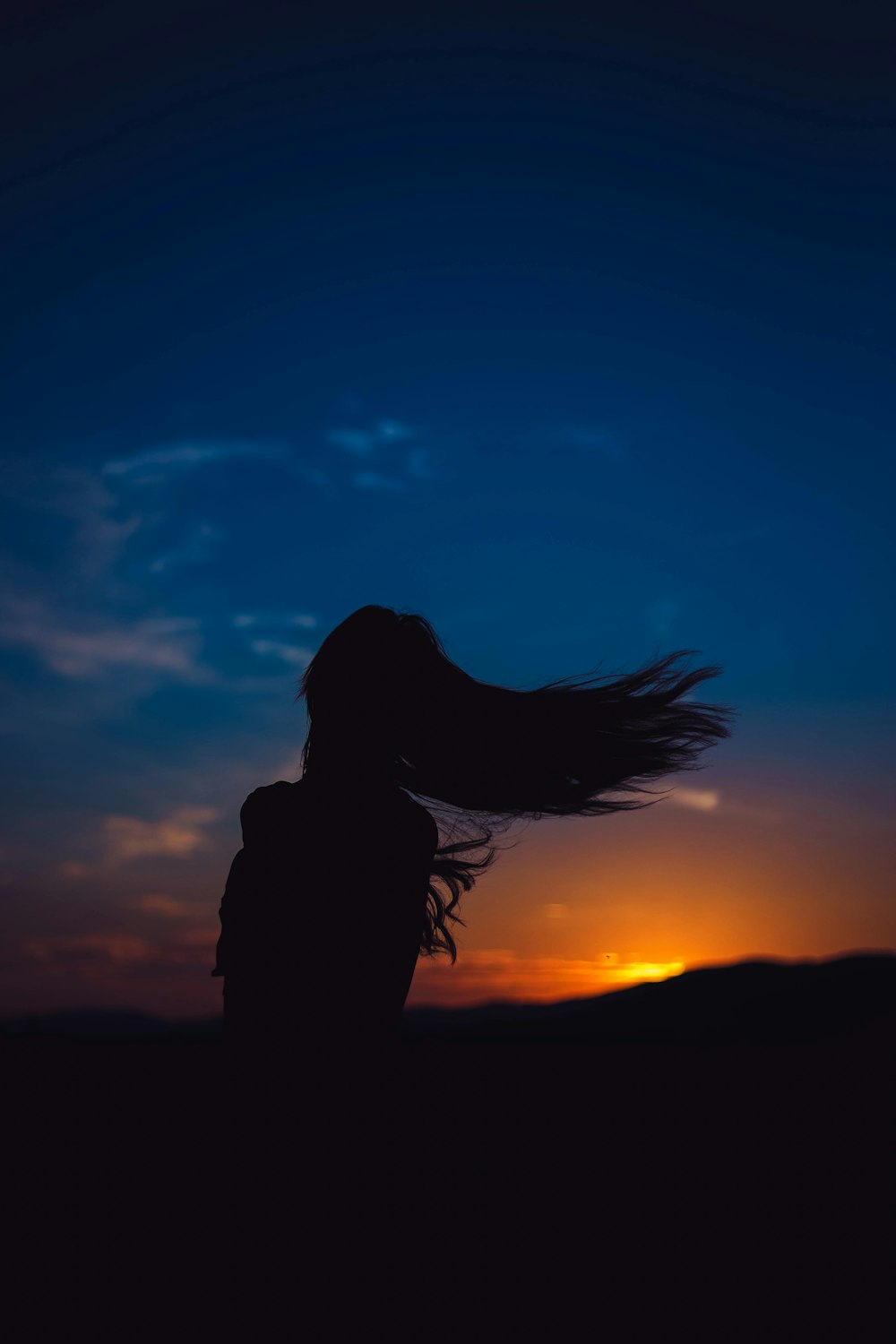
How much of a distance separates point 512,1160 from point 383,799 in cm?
407

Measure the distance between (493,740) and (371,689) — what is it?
0.94m

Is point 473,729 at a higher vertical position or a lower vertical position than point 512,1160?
higher

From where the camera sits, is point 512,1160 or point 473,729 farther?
point 512,1160

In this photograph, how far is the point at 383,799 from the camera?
372cm

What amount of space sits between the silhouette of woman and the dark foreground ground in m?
0.26

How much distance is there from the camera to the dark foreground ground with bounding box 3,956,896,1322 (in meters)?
3.31

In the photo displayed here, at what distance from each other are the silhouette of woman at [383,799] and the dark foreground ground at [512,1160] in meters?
0.26

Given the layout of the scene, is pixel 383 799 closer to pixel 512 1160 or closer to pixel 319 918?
pixel 319 918

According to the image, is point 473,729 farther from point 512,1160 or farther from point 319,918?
point 512,1160

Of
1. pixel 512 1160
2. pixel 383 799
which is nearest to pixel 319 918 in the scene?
pixel 383 799

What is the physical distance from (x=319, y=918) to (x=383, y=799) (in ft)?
1.71

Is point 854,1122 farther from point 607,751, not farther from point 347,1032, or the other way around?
point 347,1032

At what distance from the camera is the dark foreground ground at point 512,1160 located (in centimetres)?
331

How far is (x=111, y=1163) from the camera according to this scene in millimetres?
6934
